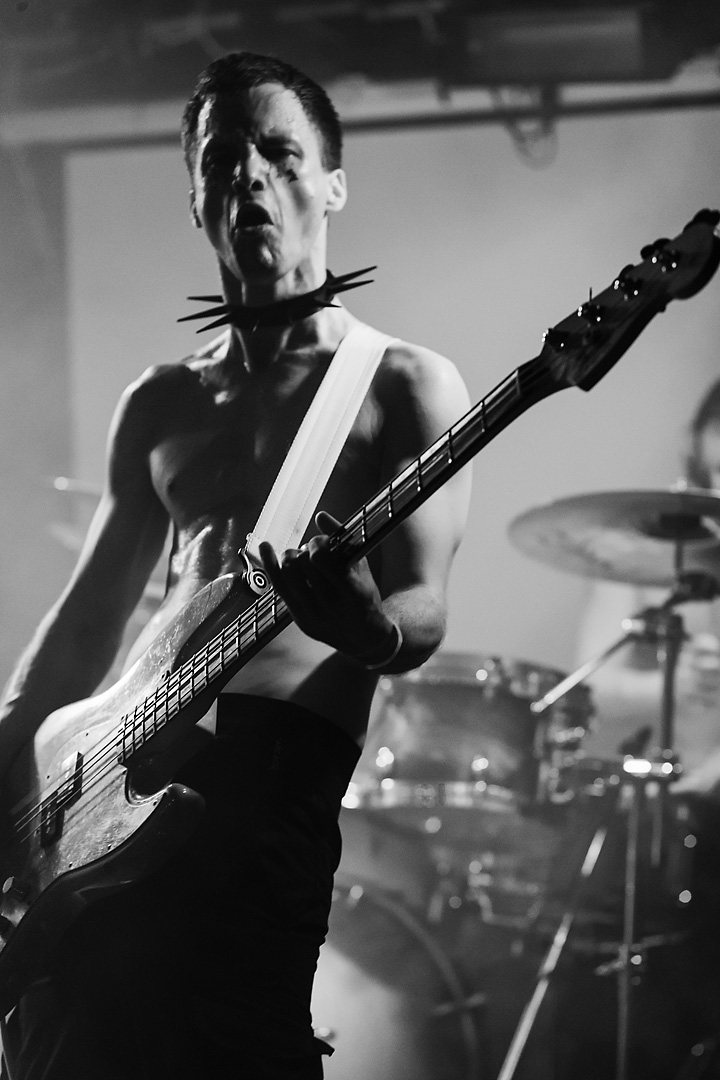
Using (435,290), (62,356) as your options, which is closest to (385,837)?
(435,290)

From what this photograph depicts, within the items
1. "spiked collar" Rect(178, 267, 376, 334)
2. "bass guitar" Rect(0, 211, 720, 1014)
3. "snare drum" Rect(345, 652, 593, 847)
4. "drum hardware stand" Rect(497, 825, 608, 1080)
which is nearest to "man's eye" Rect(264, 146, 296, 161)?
"spiked collar" Rect(178, 267, 376, 334)

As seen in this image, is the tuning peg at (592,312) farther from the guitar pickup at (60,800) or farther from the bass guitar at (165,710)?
the guitar pickup at (60,800)

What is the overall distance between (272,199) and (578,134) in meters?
2.31

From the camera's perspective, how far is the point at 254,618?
1504mm

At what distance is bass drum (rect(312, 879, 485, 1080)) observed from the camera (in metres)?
3.39

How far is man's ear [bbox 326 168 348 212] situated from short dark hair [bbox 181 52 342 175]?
0.06 feet

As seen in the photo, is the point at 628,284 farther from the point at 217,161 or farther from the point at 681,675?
the point at 681,675

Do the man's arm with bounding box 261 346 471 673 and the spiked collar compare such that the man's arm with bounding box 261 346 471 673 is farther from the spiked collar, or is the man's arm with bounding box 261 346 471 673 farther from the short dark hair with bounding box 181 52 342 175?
the short dark hair with bounding box 181 52 342 175

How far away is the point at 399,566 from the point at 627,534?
221cm

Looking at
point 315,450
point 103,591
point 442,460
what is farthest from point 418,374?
point 103,591

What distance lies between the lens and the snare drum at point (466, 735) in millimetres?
3674

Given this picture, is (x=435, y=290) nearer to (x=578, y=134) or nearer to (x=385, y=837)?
(x=578, y=134)

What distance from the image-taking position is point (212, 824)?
156 centimetres

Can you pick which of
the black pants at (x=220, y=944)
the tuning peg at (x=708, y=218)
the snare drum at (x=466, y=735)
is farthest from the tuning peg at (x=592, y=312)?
the snare drum at (x=466, y=735)
